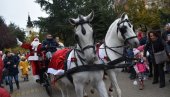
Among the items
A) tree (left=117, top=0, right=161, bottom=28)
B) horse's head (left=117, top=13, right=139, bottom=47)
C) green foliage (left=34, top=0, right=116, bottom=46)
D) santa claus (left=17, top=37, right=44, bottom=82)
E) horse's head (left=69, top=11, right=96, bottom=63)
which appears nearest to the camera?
horse's head (left=69, top=11, right=96, bottom=63)

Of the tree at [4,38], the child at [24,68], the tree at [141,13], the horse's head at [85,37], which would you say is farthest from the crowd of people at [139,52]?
the tree at [4,38]

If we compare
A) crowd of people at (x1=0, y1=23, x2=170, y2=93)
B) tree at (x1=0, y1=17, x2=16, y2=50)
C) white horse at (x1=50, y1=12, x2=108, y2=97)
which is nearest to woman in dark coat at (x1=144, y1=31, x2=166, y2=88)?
crowd of people at (x1=0, y1=23, x2=170, y2=93)

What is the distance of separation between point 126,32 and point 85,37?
220 centimetres

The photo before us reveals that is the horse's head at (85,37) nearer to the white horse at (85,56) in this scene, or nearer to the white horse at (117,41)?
the white horse at (85,56)

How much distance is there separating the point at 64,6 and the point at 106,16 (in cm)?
1419

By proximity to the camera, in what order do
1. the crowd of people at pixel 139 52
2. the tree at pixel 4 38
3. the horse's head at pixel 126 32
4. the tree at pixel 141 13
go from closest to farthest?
the horse's head at pixel 126 32 < the crowd of people at pixel 139 52 < the tree at pixel 141 13 < the tree at pixel 4 38

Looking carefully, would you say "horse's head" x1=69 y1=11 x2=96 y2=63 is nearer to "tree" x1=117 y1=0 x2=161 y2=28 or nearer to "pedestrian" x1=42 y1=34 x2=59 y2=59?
"pedestrian" x1=42 y1=34 x2=59 y2=59

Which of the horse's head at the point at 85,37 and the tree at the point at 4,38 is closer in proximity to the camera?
the horse's head at the point at 85,37

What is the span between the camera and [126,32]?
341 inches

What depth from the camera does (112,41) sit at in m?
9.05

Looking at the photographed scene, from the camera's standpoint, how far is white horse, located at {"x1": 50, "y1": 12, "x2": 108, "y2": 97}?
6676mm

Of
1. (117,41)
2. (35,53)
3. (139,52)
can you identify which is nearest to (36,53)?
(35,53)

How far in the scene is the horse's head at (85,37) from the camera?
6.62 metres

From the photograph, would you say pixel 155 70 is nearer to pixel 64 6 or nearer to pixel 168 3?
pixel 168 3
